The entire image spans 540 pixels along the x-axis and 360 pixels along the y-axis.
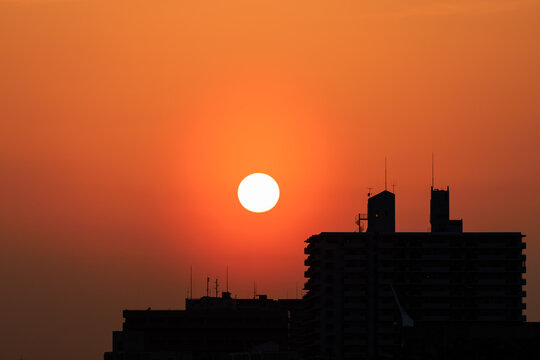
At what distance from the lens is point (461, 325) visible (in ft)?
585

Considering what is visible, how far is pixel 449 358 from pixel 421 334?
18.1 m

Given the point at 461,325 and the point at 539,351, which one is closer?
the point at 539,351

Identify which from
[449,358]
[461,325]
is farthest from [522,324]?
[449,358]

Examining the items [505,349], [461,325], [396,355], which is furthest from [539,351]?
[396,355]

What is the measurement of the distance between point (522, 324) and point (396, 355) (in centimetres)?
2524

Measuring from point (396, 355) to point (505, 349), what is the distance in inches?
1740

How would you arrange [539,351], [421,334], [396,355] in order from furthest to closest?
[396,355] → [421,334] → [539,351]

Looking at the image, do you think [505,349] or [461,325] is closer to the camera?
[505,349]

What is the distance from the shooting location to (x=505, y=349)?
514 ft

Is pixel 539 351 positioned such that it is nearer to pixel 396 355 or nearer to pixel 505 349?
pixel 505 349

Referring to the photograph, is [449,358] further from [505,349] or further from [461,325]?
[461,325]

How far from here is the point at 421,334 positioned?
177 meters

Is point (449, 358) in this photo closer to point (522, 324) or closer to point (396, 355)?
point (522, 324)

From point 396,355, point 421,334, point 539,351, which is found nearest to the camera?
point 539,351
